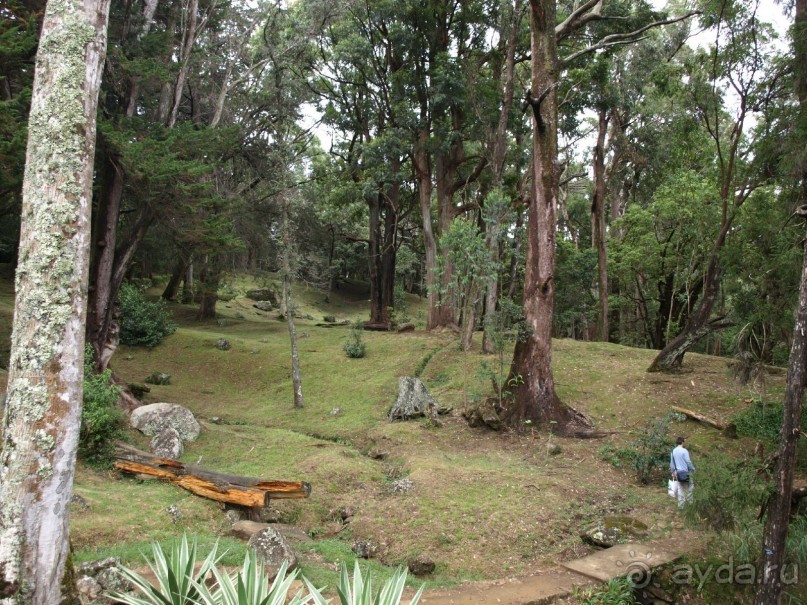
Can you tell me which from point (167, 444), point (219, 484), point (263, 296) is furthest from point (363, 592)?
point (263, 296)

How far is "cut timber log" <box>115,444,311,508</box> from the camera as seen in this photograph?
806cm

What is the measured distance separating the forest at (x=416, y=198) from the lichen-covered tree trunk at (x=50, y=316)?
2 cm

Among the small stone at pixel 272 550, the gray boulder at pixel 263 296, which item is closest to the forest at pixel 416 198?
the small stone at pixel 272 550

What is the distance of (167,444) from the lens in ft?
36.3

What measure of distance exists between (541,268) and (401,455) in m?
5.16

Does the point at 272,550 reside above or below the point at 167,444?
above

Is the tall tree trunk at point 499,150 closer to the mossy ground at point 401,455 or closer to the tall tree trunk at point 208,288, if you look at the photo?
the mossy ground at point 401,455

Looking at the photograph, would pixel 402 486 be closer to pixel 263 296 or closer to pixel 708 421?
pixel 708 421

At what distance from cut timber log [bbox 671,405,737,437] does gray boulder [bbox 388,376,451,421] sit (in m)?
5.38

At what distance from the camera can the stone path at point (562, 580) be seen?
19.4 ft

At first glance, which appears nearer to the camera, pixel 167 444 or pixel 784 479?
pixel 784 479

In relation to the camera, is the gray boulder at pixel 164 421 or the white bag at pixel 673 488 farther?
the gray boulder at pixel 164 421

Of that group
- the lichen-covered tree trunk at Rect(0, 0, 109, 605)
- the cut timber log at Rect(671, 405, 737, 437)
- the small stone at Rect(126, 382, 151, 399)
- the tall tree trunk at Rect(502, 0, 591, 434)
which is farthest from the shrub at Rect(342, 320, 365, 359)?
the lichen-covered tree trunk at Rect(0, 0, 109, 605)

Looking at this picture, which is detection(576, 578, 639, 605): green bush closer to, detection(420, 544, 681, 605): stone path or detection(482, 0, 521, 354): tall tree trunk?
detection(420, 544, 681, 605): stone path
